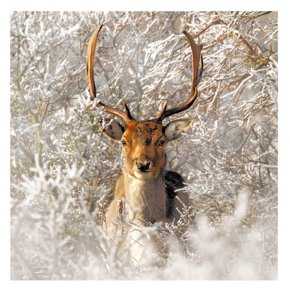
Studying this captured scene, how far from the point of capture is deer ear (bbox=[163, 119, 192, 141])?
269 inches

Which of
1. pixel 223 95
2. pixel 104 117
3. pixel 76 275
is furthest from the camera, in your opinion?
pixel 223 95

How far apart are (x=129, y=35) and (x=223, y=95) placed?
3.81 feet

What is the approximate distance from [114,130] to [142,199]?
0.54m

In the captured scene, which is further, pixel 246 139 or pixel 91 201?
Result: pixel 246 139

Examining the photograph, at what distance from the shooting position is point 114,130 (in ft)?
22.0

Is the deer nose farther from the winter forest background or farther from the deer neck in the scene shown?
the winter forest background

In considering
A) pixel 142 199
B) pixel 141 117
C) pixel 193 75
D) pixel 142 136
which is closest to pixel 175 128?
pixel 142 136

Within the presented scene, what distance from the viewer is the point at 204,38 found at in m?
7.27

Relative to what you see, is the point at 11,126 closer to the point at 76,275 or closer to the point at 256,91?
the point at 76,275

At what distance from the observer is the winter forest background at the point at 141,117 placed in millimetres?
5996

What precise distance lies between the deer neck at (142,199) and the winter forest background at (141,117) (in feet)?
0.68
